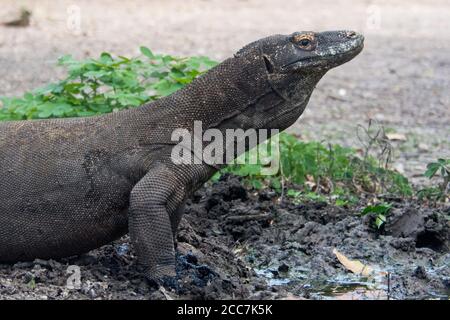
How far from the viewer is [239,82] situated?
5.34 metres

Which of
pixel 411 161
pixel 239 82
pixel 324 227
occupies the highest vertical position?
pixel 239 82

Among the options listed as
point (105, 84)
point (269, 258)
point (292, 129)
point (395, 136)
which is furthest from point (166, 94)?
point (395, 136)

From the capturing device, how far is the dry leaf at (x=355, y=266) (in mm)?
5633

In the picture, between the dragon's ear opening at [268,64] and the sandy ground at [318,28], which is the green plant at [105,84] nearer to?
the dragon's ear opening at [268,64]

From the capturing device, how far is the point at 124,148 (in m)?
5.23

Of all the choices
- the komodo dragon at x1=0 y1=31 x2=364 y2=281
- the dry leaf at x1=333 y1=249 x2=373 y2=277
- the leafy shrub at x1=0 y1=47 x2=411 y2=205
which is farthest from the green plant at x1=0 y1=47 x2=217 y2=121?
the dry leaf at x1=333 y1=249 x2=373 y2=277

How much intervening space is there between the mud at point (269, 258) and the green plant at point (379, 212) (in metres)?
0.06

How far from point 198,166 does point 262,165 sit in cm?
229

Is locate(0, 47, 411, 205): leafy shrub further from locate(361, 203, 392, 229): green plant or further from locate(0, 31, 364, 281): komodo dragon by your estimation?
locate(0, 31, 364, 281): komodo dragon

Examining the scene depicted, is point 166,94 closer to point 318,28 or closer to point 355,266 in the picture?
point 355,266

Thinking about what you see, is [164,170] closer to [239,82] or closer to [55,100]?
[239,82]

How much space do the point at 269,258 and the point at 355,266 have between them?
536 mm

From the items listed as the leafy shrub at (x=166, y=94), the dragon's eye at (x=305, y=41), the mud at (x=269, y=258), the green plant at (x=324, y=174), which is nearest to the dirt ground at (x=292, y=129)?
the mud at (x=269, y=258)

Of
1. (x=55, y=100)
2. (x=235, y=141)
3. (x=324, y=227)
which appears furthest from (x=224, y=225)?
(x=55, y=100)
